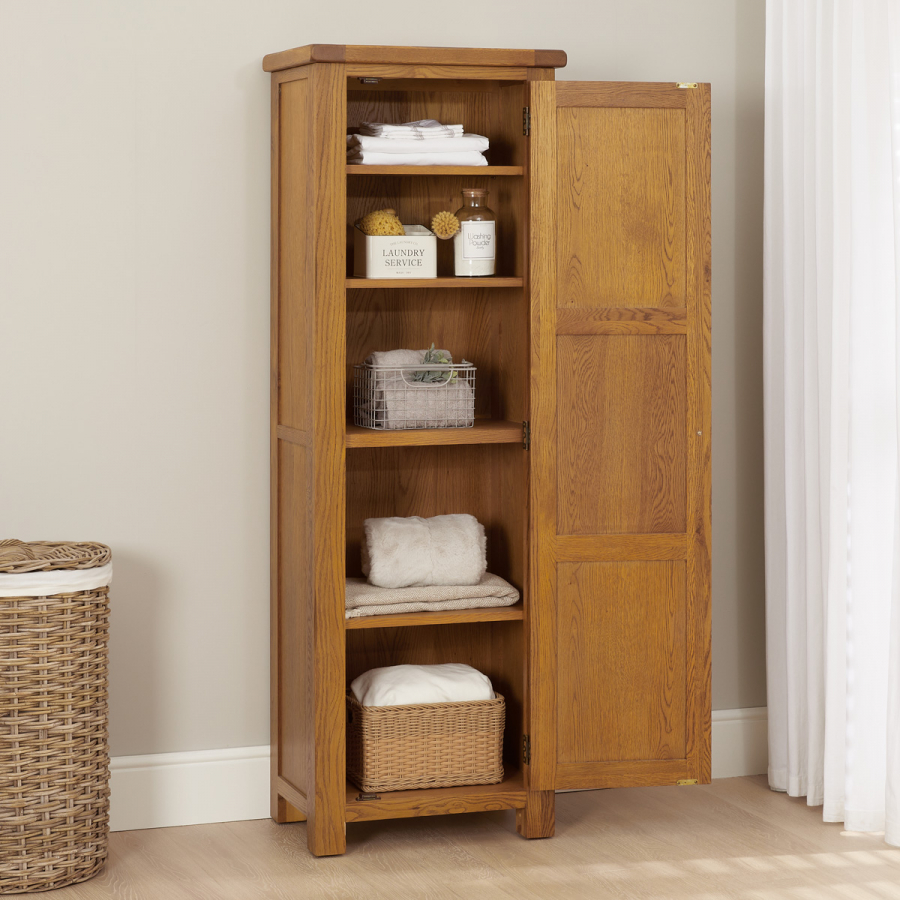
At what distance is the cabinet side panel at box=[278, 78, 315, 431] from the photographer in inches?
106

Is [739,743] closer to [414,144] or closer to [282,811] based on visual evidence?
[282,811]

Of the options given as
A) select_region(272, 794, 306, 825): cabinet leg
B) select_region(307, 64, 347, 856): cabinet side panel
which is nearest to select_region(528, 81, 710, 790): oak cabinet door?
select_region(307, 64, 347, 856): cabinet side panel

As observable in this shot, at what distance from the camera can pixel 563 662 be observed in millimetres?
2820

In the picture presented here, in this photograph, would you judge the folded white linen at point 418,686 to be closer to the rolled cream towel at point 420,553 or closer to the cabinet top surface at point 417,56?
the rolled cream towel at point 420,553

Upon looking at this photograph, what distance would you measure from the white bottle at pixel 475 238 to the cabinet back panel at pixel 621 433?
0.26 meters

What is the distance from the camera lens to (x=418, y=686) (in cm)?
284

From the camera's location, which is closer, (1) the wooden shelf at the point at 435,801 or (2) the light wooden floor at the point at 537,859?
(2) the light wooden floor at the point at 537,859

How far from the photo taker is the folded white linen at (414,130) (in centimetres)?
274

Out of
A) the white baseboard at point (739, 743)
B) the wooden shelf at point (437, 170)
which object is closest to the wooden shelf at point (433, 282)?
the wooden shelf at point (437, 170)

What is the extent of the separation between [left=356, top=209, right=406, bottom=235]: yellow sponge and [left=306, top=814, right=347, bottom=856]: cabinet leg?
1334mm

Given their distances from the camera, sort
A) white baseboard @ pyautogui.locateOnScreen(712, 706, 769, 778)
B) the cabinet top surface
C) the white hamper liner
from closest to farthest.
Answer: the white hamper liner < the cabinet top surface < white baseboard @ pyautogui.locateOnScreen(712, 706, 769, 778)

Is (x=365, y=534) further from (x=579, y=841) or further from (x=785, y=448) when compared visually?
(x=785, y=448)

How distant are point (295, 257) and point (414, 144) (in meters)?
0.37

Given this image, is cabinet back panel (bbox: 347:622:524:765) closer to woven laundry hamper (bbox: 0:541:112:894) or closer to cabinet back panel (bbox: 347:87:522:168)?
woven laundry hamper (bbox: 0:541:112:894)
